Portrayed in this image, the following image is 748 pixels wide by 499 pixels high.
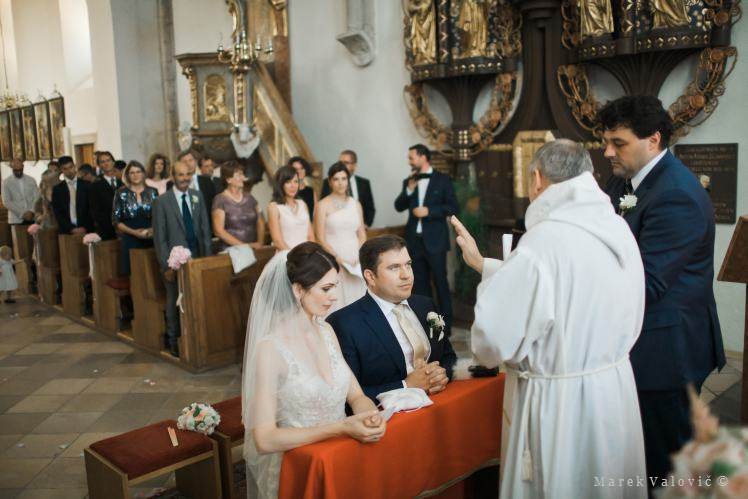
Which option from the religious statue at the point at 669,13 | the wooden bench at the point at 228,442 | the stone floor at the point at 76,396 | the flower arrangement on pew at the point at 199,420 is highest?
the religious statue at the point at 669,13

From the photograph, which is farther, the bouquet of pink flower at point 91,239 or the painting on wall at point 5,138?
the painting on wall at point 5,138

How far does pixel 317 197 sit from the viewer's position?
9.17 metres

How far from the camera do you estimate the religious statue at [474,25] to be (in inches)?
277

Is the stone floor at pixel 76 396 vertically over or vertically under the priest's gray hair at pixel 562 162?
under

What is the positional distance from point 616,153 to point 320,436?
181cm

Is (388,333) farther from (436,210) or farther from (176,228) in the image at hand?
(436,210)

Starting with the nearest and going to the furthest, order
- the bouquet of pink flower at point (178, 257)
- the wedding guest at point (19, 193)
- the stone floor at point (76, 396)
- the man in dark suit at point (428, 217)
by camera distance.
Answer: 1. the stone floor at point (76, 396)
2. the bouquet of pink flower at point (178, 257)
3. the man in dark suit at point (428, 217)
4. the wedding guest at point (19, 193)

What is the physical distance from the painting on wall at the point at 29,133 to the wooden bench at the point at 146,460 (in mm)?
17150

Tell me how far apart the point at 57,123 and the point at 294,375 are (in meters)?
16.9

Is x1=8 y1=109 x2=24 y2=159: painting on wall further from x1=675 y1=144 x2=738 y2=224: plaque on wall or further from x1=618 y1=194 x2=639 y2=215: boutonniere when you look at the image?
x1=618 y1=194 x2=639 y2=215: boutonniere

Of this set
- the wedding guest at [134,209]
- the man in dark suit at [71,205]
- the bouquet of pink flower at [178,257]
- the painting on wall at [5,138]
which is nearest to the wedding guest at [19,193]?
the man in dark suit at [71,205]

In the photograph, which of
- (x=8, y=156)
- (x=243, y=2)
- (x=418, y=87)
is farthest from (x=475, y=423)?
(x=8, y=156)

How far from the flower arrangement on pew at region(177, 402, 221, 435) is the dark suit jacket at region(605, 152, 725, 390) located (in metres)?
2.16

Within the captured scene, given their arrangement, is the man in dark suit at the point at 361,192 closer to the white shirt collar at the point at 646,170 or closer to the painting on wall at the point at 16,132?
the white shirt collar at the point at 646,170
